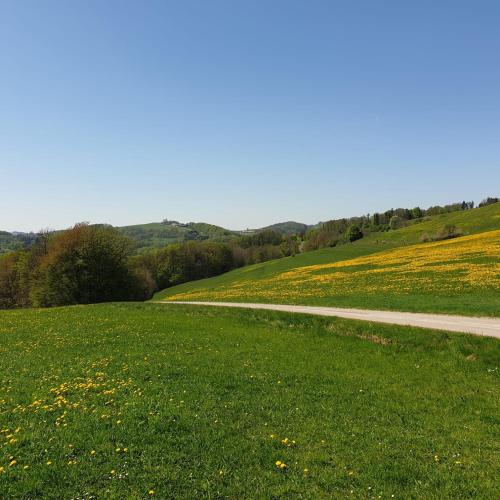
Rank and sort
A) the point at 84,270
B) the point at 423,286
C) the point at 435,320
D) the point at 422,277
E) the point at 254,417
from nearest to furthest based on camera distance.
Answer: the point at 254,417, the point at 435,320, the point at 423,286, the point at 422,277, the point at 84,270

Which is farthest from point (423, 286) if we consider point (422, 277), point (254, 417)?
point (254, 417)

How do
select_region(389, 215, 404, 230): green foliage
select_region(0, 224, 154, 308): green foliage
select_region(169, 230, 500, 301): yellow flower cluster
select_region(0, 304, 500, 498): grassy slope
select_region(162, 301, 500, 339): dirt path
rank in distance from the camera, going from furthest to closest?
select_region(389, 215, 404, 230): green foliage < select_region(0, 224, 154, 308): green foliage < select_region(169, 230, 500, 301): yellow flower cluster < select_region(162, 301, 500, 339): dirt path < select_region(0, 304, 500, 498): grassy slope

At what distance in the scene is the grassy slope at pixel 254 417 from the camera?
25.8ft

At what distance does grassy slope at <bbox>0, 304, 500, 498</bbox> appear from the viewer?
7879 millimetres

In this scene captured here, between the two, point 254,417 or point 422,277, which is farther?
point 422,277

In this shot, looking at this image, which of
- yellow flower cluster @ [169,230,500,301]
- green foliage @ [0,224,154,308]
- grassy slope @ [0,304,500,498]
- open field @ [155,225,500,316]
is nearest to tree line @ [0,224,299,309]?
green foliage @ [0,224,154,308]

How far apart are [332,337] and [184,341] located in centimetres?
862

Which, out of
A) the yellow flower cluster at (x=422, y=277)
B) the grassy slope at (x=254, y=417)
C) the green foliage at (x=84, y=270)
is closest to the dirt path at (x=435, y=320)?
the grassy slope at (x=254, y=417)

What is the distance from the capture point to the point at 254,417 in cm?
1105

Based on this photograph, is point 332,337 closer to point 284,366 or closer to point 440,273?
point 284,366

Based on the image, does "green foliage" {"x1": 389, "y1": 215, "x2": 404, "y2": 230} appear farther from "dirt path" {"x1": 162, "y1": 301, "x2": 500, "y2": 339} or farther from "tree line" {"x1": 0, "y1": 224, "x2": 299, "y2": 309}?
"dirt path" {"x1": 162, "y1": 301, "x2": 500, "y2": 339}

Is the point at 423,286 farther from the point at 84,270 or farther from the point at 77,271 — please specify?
the point at 77,271

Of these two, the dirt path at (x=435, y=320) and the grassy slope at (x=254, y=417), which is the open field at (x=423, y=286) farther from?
the grassy slope at (x=254, y=417)

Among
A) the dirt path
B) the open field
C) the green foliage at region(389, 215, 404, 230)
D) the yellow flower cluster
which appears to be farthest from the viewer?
the green foliage at region(389, 215, 404, 230)
